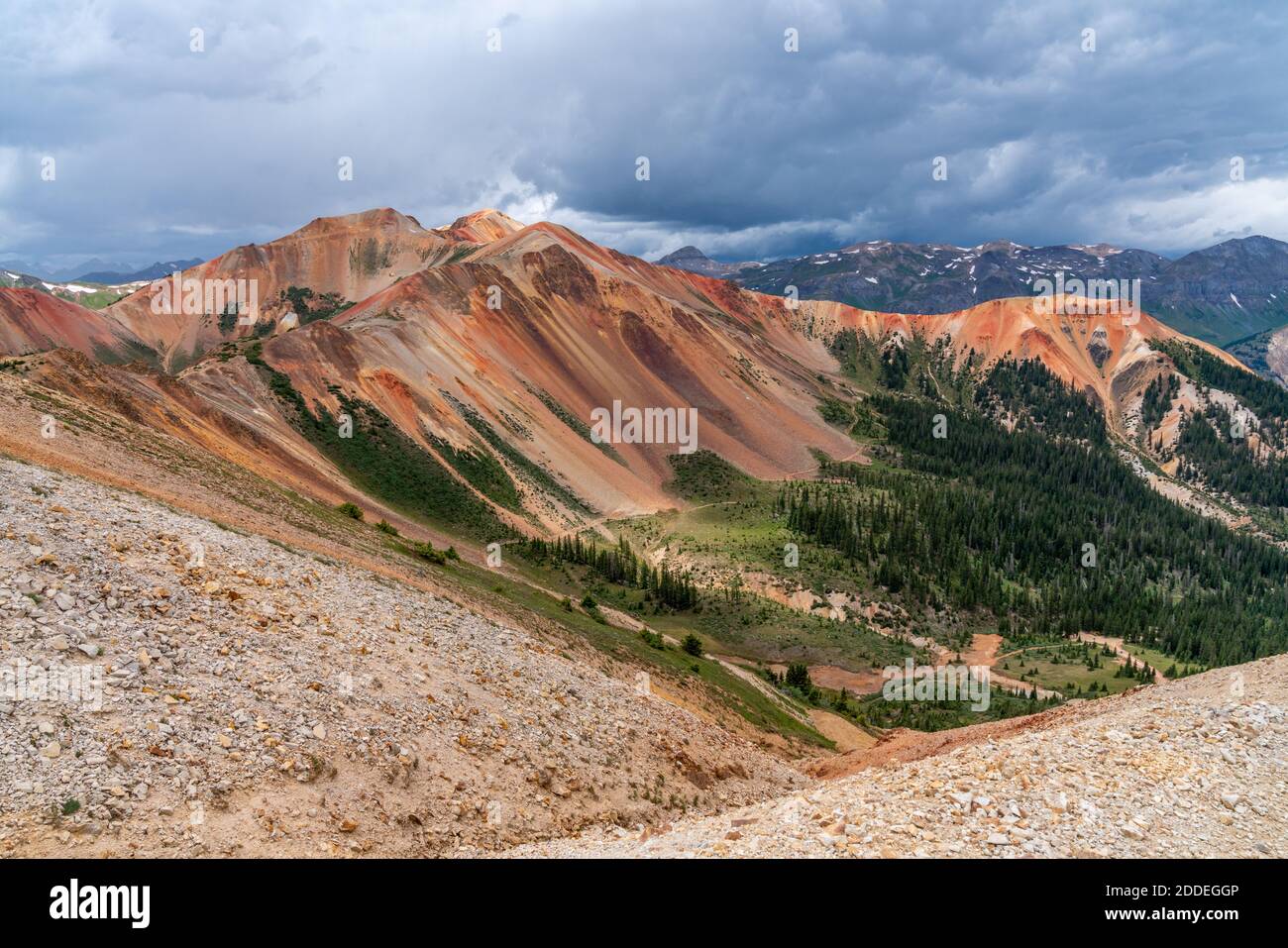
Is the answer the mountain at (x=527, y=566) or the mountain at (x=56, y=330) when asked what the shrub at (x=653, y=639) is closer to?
the mountain at (x=527, y=566)

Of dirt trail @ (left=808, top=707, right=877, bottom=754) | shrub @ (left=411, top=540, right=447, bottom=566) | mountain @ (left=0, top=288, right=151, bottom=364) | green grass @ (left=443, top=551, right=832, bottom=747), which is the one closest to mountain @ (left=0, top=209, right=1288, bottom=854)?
green grass @ (left=443, top=551, right=832, bottom=747)

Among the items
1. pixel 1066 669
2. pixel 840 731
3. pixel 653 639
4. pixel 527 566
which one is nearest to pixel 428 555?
pixel 653 639

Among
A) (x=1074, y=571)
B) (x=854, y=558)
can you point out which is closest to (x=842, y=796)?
(x=854, y=558)

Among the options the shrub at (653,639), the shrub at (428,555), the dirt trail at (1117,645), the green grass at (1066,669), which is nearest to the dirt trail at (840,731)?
the shrub at (653,639)

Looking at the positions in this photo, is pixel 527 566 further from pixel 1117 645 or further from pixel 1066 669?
pixel 1117 645

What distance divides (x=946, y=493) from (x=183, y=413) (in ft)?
423

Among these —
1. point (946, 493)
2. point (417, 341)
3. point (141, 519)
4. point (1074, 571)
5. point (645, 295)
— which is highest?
point (645, 295)

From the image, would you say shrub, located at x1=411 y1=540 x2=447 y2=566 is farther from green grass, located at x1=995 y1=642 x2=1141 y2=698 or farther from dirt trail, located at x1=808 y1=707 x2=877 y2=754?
green grass, located at x1=995 y1=642 x2=1141 y2=698

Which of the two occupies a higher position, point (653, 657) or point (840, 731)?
point (653, 657)

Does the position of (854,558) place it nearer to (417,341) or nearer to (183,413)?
(417,341)

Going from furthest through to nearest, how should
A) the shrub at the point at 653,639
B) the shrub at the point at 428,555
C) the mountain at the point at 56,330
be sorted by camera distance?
the mountain at the point at 56,330, the shrub at the point at 653,639, the shrub at the point at 428,555

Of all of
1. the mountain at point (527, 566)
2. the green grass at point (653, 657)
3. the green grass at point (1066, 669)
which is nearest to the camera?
the mountain at point (527, 566)

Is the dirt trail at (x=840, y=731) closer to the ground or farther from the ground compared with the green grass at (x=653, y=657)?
closer to the ground
